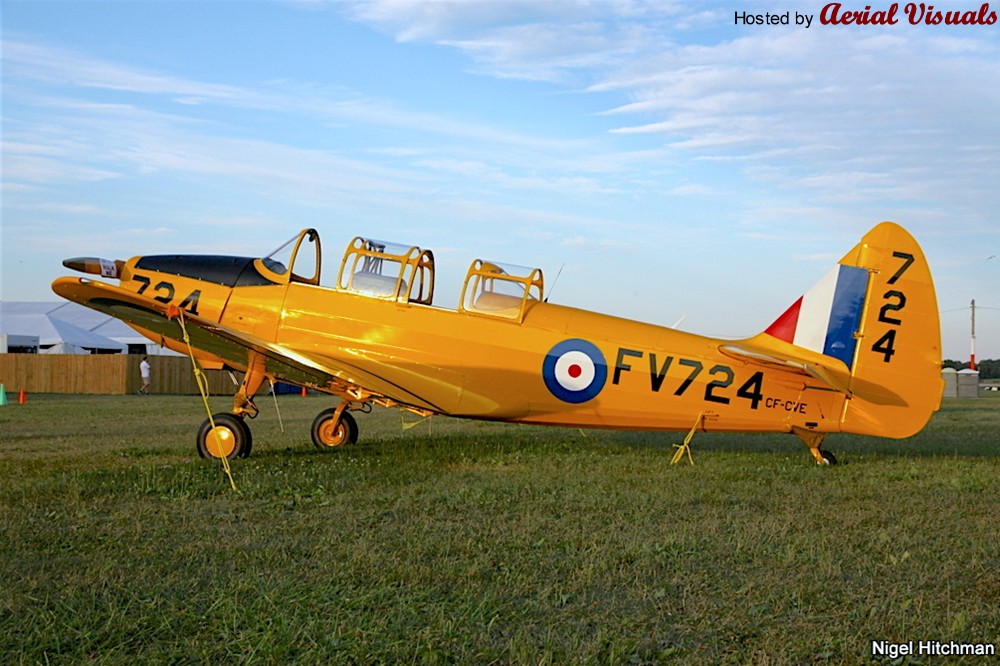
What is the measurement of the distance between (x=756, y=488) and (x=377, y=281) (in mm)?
4966

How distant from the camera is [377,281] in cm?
1076

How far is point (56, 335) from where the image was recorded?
45281 mm

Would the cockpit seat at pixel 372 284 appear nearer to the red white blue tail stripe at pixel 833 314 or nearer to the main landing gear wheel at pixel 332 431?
the main landing gear wheel at pixel 332 431

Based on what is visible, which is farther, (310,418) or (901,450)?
(310,418)

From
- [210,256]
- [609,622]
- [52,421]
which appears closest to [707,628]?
[609,622]

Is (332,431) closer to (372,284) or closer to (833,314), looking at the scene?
(372,284)

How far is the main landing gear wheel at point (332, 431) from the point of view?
1188 cm

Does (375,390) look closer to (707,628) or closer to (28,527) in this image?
(28,527)

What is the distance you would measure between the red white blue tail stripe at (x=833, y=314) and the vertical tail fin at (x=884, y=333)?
0.01 meters

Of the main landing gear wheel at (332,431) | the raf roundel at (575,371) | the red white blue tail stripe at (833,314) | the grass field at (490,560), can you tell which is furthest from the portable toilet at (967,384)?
the main landing gear wheel at (332,431)

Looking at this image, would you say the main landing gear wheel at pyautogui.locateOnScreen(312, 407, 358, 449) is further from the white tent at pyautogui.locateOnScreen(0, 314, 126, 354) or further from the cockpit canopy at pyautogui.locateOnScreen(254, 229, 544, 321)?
the white tent at pyautogui.locateOnScreen(0, 314, 126, 354)

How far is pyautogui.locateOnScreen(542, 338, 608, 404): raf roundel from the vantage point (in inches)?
400

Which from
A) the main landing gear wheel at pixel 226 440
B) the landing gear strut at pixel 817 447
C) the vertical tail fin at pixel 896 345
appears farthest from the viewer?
the main landing gear wheel at pixel 226 440

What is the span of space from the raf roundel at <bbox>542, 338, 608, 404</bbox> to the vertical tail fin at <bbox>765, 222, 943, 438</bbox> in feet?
7.64
